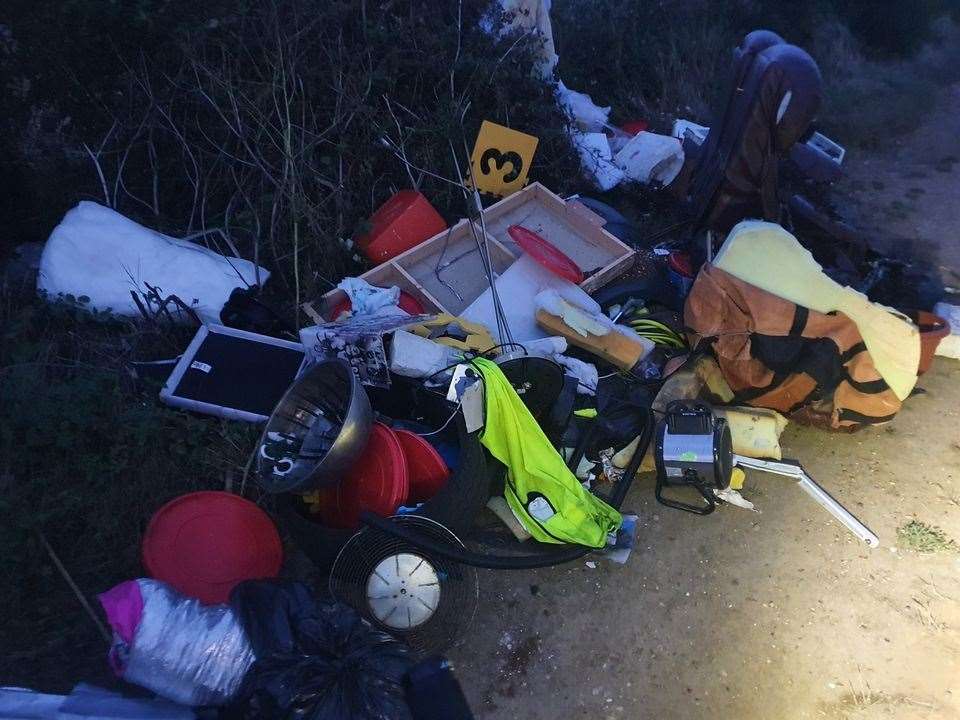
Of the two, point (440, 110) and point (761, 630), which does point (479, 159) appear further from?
point (761, 630)

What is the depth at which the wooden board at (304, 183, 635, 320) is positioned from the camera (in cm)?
398

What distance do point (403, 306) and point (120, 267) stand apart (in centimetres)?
147

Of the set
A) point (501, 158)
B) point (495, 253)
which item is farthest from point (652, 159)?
point (495, 253)

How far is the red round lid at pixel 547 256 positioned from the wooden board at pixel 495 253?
143mm

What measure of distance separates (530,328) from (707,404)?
3.29 feet

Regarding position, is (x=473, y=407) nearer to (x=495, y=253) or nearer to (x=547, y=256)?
(x=547, y=256)

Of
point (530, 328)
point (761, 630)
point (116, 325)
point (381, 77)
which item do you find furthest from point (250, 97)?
point (761, 630)

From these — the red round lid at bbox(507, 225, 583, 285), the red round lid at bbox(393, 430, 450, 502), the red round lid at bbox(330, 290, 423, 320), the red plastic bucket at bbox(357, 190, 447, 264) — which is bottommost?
the red round lid at bbox(393, 430, 450, 502)

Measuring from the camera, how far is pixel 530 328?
3.82m

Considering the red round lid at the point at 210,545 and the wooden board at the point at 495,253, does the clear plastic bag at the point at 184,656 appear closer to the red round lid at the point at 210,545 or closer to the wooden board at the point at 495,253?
the red round lid at the point at 210,545

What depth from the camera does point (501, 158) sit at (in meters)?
4.70

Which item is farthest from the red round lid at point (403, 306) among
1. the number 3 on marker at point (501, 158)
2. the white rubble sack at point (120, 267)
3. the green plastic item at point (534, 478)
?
the number 3 on marker at point (501, 158)

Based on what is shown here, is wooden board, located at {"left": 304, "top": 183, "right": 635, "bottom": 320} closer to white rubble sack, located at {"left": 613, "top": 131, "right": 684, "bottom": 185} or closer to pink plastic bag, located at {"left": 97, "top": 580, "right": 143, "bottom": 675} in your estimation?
white rubble sack, located at {"left": 613, "top": 131, "right": 684, "bottom": 185}

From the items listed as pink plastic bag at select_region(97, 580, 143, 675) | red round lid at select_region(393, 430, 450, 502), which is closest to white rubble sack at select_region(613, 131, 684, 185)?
red round lid at select_region(393, 430, 450, 502)
